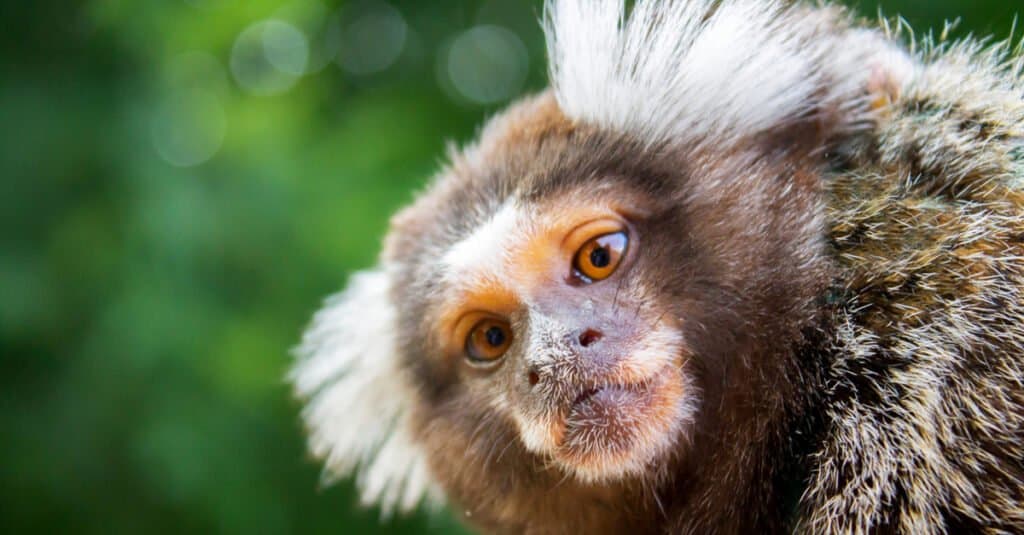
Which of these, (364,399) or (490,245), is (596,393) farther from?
(364,399)

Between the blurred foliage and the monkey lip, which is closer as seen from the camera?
the monkey lip

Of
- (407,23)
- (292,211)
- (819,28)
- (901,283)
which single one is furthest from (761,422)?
(407,23)

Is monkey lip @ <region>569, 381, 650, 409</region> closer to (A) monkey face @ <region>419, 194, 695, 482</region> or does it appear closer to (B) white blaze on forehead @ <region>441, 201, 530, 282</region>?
(A) monkey face @ <region>419, 194, 695, 482</region>

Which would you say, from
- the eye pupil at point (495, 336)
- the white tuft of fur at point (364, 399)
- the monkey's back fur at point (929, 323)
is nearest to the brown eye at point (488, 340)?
the eye pupil at point (495, 336)

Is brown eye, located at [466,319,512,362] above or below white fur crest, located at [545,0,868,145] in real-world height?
below

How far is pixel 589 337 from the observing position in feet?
8.79

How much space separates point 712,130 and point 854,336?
828mm

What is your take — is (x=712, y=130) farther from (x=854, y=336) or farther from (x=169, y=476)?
(x=169, y=476)

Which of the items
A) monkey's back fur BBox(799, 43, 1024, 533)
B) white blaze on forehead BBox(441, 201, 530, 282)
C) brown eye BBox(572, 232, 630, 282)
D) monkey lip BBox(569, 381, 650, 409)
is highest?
white blaze on forehead BBox(441, 201, 530, 282)

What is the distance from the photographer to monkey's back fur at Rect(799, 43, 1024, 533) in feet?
7.27

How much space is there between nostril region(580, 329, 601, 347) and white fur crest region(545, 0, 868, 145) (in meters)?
0.69

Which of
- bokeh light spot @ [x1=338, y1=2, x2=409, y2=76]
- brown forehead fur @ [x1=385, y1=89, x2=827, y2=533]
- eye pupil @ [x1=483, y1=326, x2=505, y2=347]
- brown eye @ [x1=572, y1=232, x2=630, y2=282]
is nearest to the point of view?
brown forehead fur @ [x1=385, y1=89, x2=827, y2=533]

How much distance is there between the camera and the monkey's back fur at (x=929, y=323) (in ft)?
7.27

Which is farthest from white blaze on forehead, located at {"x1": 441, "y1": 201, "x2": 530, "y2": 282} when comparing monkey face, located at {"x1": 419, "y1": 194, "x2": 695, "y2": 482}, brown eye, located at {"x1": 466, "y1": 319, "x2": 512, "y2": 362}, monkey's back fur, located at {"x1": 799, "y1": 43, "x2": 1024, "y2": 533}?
monkey's back fur, located at {"x1": 799, "y1": 43, "x2": 1024, "y2": 533}
